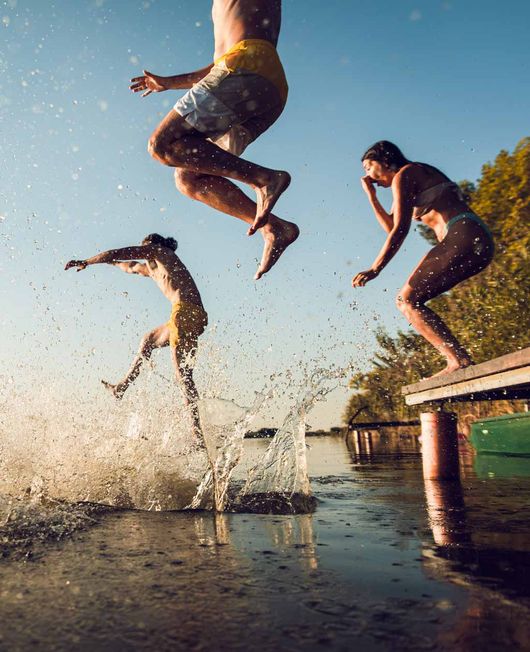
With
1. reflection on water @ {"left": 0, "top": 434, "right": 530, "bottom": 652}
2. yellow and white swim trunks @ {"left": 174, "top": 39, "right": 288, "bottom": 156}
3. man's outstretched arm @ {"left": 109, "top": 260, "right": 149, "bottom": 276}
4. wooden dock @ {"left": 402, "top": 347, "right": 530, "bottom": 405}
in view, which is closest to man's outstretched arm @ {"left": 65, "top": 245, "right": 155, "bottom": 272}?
man's outstretched arm @ {"left": 109, "top": 260, "right": 149, "bottom": 276}

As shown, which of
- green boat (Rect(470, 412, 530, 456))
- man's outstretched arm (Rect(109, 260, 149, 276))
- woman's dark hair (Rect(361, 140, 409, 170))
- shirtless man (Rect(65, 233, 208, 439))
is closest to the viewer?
woman's dark hair (Rect(361, 140, 409, 170))

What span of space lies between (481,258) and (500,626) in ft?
12.2

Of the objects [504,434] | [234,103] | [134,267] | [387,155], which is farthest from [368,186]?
[504,434]

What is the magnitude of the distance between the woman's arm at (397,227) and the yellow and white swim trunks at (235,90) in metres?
1.60

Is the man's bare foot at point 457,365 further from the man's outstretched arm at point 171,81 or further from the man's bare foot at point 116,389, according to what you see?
the man's bare foot at point 116,389

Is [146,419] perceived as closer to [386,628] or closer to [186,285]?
[186,285]

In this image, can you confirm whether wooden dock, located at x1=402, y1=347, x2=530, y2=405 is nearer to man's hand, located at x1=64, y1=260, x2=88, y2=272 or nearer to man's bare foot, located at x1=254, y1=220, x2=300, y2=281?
man's bare foot, located at x1=254, y1=220, x2=300, y2=281

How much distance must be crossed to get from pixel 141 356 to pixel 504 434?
5989mm

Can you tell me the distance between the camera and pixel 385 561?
204cm

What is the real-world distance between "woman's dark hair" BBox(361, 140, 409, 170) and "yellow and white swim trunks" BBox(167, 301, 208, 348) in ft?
8.62

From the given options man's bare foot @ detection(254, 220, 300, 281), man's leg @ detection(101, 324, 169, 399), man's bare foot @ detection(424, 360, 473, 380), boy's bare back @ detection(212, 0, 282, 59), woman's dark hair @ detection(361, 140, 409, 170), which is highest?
boy's bare back @ detection(212, 0, 282, 59)

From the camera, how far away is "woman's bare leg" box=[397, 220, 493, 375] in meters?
4.57

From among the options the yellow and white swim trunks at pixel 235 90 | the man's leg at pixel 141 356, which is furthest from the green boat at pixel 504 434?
the yellow and white swim trunks at pixel 235 90

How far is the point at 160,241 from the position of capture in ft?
23.0
